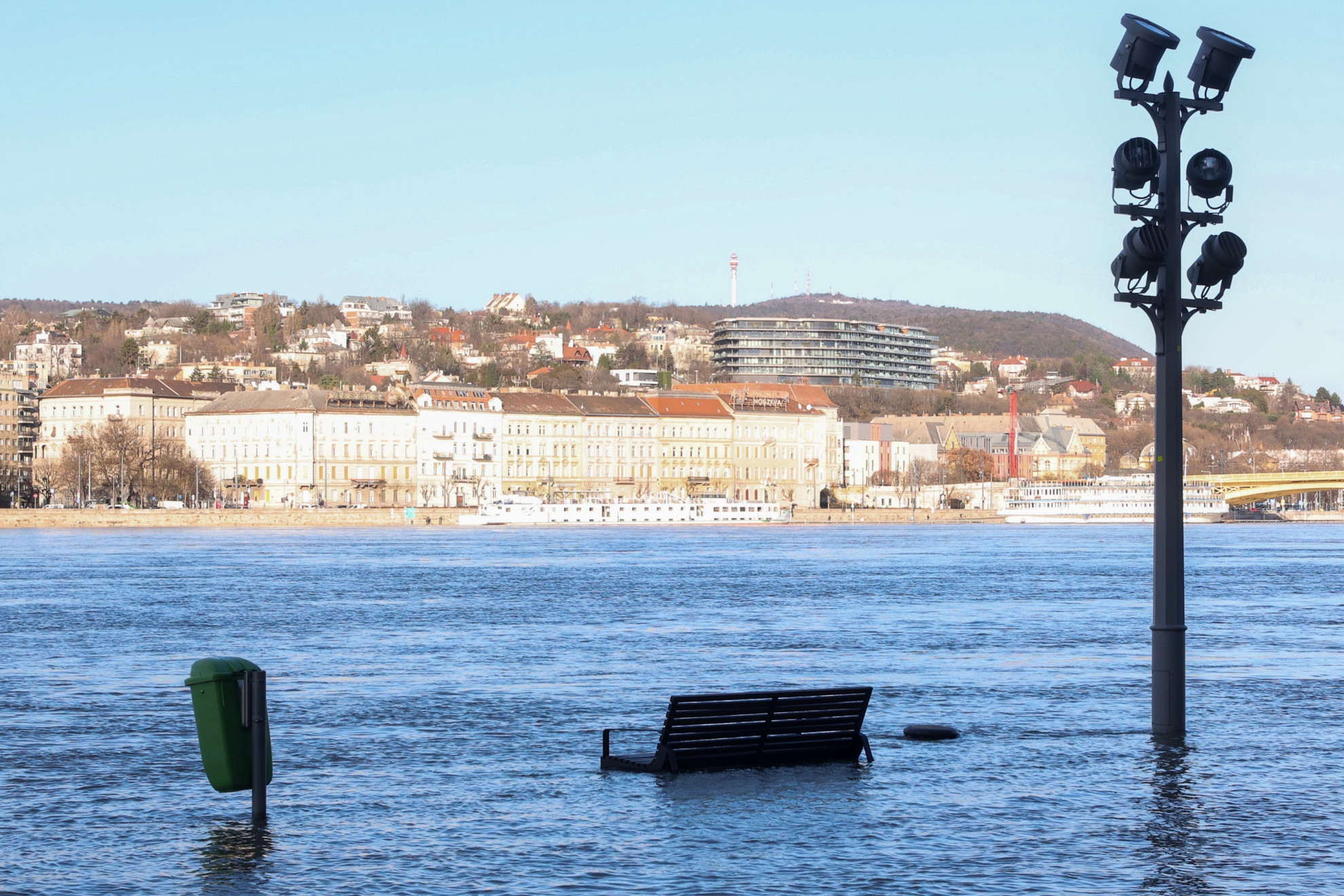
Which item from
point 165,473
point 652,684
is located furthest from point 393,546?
point 652,684

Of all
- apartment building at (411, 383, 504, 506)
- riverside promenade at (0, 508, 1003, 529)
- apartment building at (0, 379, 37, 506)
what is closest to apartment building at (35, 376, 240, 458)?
apartment building at (0, 379, 37, 506)

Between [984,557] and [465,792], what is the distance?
65768 mm

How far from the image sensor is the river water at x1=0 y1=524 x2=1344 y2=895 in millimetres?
13766

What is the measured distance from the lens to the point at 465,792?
55.2ft

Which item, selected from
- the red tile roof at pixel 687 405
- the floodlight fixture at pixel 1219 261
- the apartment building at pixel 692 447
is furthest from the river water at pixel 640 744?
the red tile roof at pixel 687 405

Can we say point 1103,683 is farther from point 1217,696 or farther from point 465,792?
point 465,792

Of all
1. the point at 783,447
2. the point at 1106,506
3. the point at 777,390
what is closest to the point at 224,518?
the point at 783,447

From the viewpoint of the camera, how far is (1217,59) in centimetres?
1684

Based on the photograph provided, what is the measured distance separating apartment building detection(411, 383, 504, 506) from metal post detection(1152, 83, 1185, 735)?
5053 inches

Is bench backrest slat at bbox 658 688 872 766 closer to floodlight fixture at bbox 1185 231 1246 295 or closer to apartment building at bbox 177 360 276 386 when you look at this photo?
floodlight fixture at bbox 1185 231 1246 295

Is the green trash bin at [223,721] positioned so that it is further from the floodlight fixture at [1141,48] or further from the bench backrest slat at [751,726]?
the floodlight fixture at [1141,48]

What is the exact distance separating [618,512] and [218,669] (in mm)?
128586

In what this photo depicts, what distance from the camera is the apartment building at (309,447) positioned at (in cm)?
14125

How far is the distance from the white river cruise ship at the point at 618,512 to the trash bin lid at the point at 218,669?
398 ft
